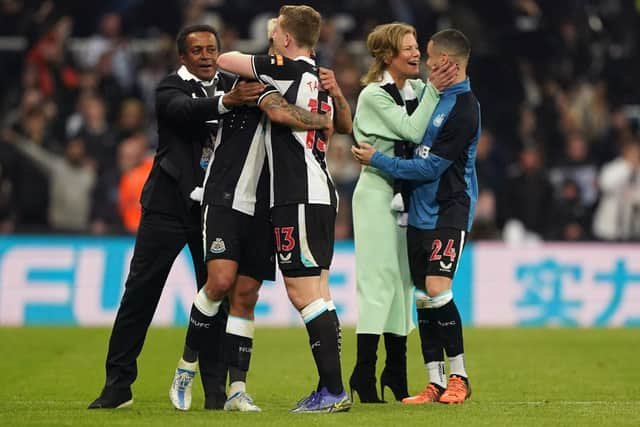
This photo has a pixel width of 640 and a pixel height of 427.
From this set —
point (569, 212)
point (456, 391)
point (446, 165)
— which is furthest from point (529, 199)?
point (456, 391)

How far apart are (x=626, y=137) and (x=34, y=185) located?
776 cm

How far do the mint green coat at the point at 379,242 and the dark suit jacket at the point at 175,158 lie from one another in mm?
1253

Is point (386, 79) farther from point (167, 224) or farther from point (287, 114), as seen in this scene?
point (167, 224)

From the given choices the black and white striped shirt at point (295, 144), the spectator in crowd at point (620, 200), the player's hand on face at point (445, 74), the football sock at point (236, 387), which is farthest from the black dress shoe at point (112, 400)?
the spectator in crowd at point (620, 200)

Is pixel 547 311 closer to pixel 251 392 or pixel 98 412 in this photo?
pixel 251 392

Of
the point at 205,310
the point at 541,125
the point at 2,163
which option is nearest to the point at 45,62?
the point at 2,163

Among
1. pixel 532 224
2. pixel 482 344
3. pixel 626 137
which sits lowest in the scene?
pixel 482 344

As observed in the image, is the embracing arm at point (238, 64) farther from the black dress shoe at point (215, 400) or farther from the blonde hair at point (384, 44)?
the black dress shoe at point (215, 400)

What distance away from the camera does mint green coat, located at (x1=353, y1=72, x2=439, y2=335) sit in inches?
341

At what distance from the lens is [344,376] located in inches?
402

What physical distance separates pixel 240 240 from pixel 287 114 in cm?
80

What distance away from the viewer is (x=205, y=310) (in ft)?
25.2

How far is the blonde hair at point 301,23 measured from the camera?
24.2ft

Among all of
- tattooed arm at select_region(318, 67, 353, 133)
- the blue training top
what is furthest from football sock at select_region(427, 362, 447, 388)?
tattooed arm at select_region(318, 67, 353, 133)
